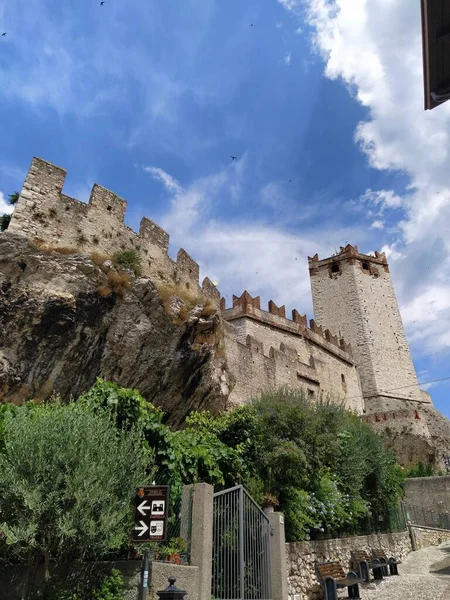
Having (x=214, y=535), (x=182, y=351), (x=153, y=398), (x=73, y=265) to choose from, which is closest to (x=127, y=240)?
(x=73, y=265)

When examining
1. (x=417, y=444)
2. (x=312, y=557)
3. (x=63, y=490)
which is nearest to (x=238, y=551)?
(x=63, y=490)

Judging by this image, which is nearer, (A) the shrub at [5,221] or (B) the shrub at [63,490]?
(B) the shrub at [63,490]

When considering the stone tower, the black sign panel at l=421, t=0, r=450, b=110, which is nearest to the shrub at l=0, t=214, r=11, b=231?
the black sign panel at l=421, t=0, r=450, b=110


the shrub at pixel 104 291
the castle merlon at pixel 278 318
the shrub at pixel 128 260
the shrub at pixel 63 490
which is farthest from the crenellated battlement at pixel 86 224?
the castle merlon at pixel 278 318

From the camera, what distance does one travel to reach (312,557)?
9.73 metres

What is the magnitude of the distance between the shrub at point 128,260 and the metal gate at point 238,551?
7.00 meters

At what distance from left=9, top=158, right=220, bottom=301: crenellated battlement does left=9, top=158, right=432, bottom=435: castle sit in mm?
28

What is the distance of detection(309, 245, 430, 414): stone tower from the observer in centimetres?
3419

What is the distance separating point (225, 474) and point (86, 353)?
4283 millimetres

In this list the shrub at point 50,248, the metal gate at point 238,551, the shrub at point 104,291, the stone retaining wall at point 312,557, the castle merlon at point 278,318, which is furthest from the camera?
the castle merlon at point 278,318

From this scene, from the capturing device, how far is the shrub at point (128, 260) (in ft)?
Answer: 39.9

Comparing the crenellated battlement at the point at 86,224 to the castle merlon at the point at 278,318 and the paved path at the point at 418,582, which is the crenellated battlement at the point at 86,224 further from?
the castle merlon at the point at 278,318

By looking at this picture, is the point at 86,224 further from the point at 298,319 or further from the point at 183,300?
the point at 298,319

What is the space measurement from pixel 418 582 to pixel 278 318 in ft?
61.6
